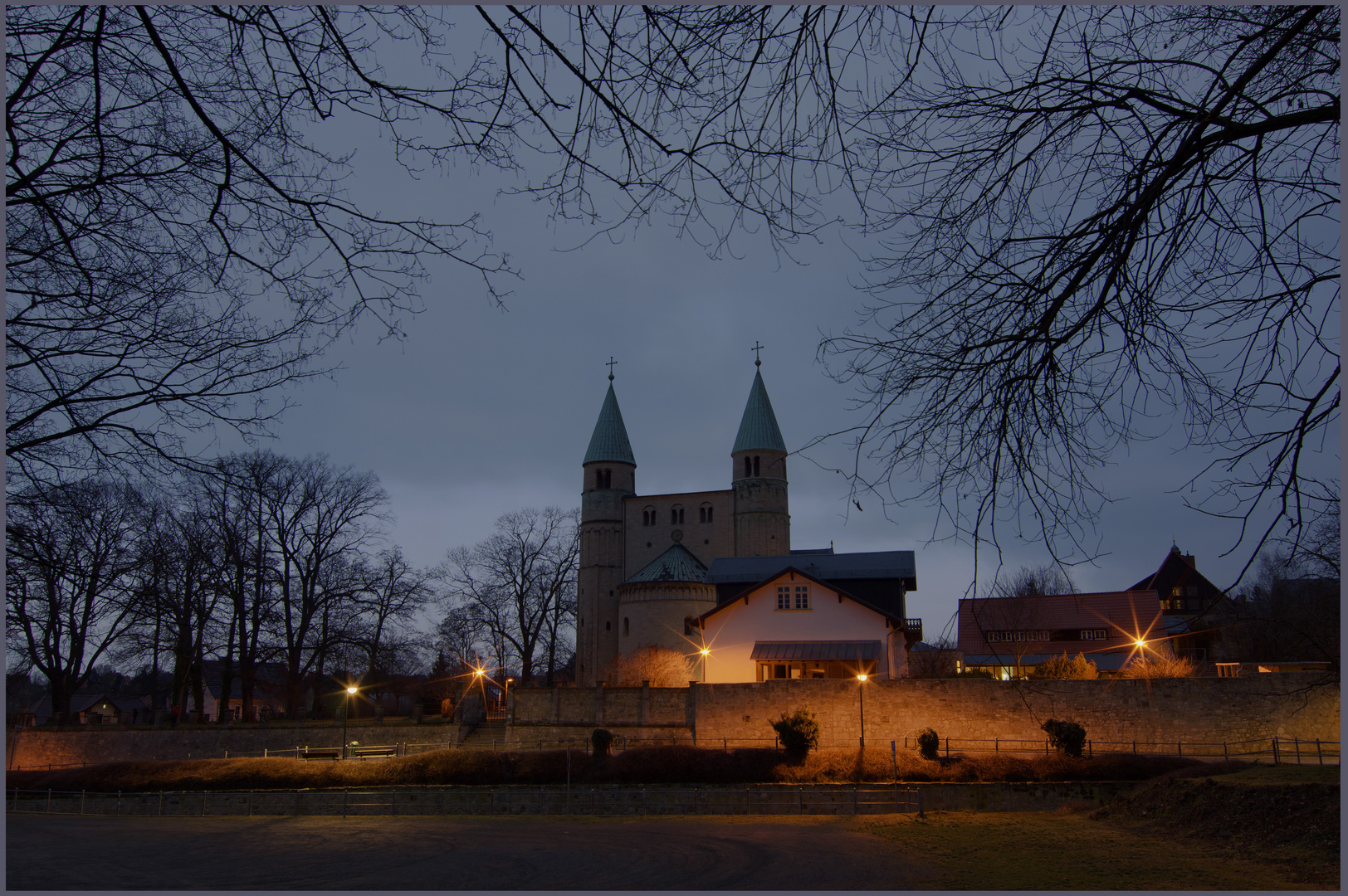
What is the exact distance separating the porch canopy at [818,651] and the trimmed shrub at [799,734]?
27.0 feet

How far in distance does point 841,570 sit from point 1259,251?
41.5m

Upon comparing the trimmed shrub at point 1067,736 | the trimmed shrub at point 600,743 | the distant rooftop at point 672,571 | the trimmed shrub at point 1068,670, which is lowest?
the trimmed shrub at point 600,743

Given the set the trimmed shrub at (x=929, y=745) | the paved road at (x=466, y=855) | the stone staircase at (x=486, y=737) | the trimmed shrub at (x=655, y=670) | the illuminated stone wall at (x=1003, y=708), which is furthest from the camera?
the trimmed shrub at (x=655, y=670)

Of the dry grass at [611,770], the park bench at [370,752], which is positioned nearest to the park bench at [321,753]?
the park bench at [370,752]

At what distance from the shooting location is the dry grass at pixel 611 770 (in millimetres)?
22188

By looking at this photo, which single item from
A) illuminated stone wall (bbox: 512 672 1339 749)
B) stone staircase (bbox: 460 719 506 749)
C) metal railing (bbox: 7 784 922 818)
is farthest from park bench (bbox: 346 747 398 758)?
metal railing (bbox: 7 784 922 818)

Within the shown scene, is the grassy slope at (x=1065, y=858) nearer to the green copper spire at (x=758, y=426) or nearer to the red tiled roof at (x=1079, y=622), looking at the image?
the red tiled roof at (x=1079, y=622)

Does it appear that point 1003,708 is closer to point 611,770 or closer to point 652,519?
point 611,770

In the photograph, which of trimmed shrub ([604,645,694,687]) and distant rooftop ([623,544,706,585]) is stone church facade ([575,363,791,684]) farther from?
trimmed shrub ([604,645,694,687])

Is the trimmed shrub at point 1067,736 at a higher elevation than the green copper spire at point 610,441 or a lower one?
lower

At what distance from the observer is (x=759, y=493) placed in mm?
66562

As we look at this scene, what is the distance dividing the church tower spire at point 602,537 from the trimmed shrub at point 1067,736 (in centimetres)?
4147

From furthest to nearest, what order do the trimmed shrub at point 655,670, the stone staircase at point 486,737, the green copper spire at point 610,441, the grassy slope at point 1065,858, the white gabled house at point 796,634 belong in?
the green copper spire at point 610,441
the trimmed shrub at point 655,670
the white gabled house at point 796,634
the stone staircase at point 486,737
the grassy slope at point 1065,858

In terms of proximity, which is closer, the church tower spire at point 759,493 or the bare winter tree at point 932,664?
the bare winter tree at point 932,664
